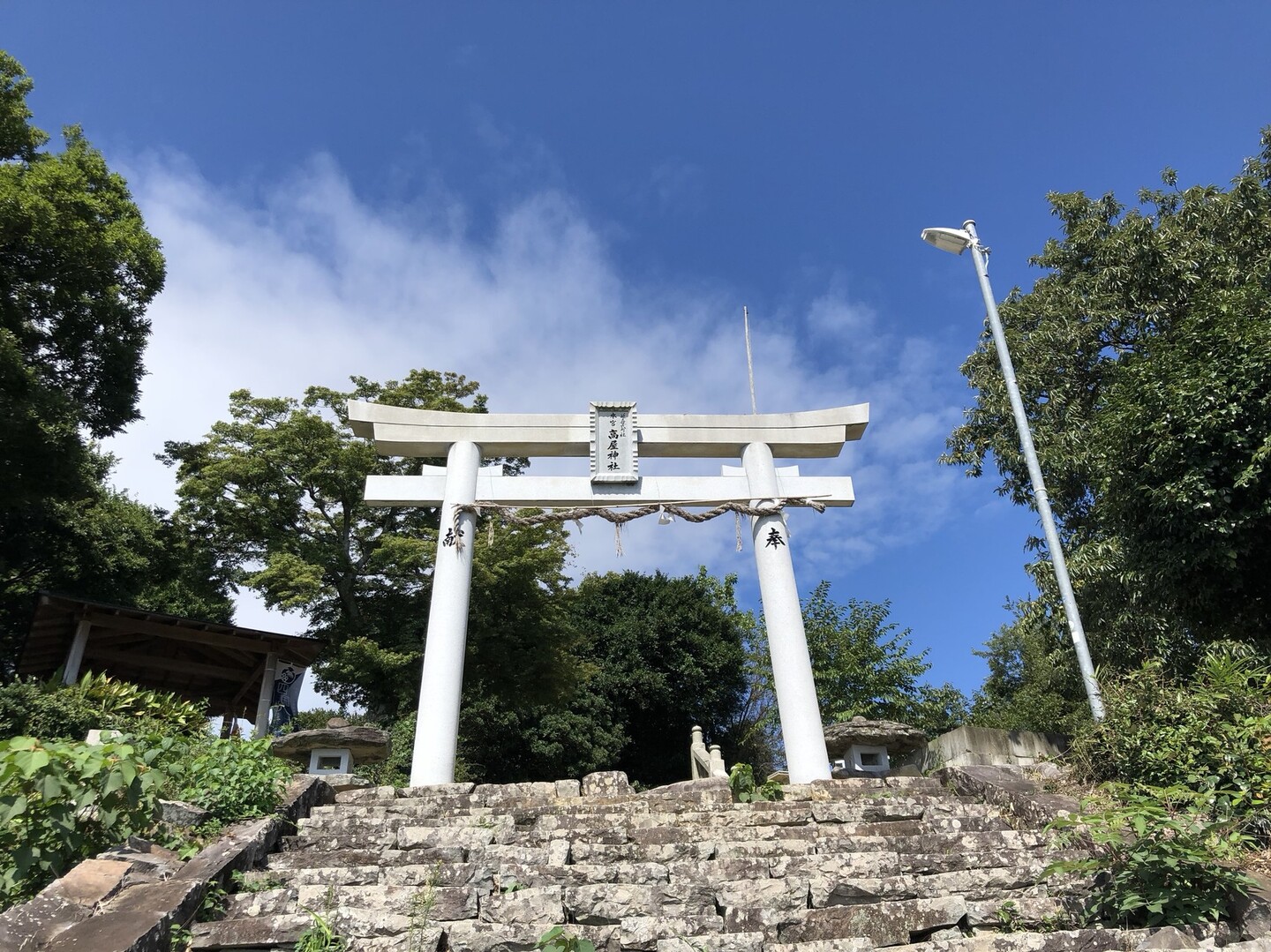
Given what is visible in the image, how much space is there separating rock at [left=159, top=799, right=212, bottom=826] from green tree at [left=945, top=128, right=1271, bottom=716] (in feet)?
30.1

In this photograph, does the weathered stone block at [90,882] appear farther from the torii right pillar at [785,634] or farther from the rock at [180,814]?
the torii right pillar at [785,634]

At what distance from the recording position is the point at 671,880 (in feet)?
15.0

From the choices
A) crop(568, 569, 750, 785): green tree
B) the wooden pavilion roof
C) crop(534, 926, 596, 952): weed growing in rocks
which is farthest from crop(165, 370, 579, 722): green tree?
crop(534, 926, 596, 952): weed growing in rocks

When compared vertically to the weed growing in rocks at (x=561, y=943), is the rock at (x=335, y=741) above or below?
above

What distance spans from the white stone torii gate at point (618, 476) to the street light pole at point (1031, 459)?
199 cm

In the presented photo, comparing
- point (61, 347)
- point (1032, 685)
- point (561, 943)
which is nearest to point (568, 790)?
point (561, 943)

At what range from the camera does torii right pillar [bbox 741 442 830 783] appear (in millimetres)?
8672

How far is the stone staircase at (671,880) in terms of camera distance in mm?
3812

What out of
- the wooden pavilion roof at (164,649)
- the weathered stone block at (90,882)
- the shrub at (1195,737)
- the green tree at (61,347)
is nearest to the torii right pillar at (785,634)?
the shrub at (1195,737)

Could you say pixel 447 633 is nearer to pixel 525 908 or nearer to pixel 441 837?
pixel 441 837

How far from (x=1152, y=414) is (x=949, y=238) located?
4322 millimetres

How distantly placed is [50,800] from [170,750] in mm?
1832

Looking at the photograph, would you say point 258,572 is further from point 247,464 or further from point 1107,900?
point 1107,900

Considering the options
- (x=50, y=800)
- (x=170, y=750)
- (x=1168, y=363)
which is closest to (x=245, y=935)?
(x=50, y=800)
